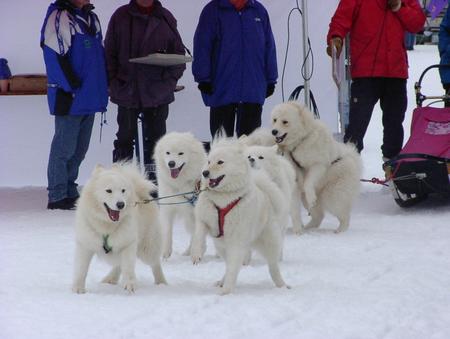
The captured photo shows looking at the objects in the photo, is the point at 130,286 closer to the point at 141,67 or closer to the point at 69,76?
the point at 69,76

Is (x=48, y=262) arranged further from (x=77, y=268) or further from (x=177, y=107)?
(x=177, y=107)

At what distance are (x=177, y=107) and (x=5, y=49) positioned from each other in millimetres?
1628

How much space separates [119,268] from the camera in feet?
13.4

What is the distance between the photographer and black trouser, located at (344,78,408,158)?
6.76 m

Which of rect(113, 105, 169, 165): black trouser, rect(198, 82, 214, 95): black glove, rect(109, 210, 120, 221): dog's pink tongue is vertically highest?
rect(198, 82, 214, 95): black glove

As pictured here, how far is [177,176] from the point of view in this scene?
4914 mm

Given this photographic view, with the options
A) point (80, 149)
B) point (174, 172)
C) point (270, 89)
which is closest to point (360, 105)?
point (270, 89)

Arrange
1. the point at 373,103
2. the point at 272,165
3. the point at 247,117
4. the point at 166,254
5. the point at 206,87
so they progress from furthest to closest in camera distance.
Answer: the point at 373,103 → the point at 247,117 → the point at 206,87 → the point at 166,254 → the point at 272,165

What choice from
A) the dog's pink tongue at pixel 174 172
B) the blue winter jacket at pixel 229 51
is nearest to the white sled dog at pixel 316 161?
the blue winter jacket at pixel 229 51

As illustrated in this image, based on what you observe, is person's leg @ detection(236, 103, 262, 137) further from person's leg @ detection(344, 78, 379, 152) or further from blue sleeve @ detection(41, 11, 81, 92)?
blue sleeve @ detection(41, 11, 81, 92)

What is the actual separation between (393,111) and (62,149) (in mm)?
2757

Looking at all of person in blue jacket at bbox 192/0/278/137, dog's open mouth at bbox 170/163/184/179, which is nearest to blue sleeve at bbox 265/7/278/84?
person in blue jacket at bbox 192/0/278/137

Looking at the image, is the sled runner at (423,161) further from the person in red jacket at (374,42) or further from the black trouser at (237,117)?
the black trouser at (237,117)

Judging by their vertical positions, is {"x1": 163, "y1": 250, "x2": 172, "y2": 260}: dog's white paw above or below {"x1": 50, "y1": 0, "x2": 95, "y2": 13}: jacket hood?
below
